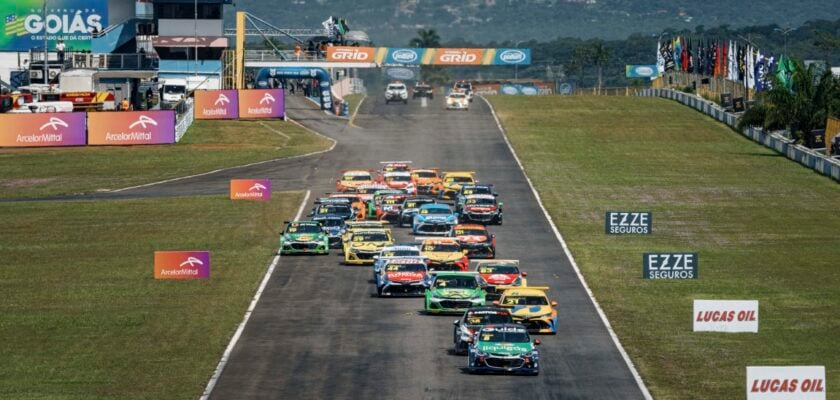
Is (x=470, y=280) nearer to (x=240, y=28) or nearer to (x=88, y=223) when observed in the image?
(x=88, y=223)

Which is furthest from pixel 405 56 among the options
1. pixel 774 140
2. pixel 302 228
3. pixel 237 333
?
pixel 237 333

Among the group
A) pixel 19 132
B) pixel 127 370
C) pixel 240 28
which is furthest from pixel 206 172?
pixel 127 370

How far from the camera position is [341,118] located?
130000 millimetres

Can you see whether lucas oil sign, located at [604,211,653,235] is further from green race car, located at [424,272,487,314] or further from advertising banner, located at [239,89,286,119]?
advertising banner, located at [239,89,286,119]

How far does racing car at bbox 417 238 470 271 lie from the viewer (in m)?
54.7

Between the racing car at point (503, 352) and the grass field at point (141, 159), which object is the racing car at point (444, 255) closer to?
the racing car at point (503, 352)

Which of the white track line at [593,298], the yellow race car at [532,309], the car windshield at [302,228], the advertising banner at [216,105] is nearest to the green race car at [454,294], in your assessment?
the yellow race car at [532,309]

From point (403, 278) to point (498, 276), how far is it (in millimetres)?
3129

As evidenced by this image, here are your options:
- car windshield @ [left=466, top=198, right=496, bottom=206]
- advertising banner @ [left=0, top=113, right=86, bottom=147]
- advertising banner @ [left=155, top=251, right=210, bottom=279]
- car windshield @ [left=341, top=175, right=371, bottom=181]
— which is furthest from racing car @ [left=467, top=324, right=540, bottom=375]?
advertising banner @ [left=0, top=113, right=86, bottom=147]

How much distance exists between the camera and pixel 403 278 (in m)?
51.4

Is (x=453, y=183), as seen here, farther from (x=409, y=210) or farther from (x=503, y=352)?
(x=503, y=352)

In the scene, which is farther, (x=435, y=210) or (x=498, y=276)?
(x=435, y=210)

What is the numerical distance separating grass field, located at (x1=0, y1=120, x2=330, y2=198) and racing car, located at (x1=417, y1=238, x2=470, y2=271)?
3616 cm

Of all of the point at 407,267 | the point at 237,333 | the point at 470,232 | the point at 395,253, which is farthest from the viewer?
the point at 470,232
